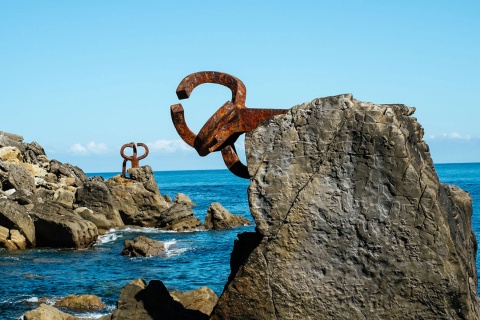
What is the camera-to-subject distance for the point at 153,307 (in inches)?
352

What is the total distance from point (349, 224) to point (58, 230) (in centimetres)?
1982

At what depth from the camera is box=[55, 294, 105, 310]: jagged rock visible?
14.9 metres

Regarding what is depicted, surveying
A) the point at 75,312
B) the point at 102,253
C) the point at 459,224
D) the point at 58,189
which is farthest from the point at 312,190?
the point at 58,189

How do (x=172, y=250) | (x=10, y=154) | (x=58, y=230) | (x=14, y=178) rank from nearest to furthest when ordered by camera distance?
1. (x=58, y=230)
2. (x=172, y=250)
3. (x=14, y=178)
4. (x=10, y=154)

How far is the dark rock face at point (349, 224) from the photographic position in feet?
22.0

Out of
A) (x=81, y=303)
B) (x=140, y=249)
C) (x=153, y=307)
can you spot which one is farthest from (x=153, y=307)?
(x=140, y=249)

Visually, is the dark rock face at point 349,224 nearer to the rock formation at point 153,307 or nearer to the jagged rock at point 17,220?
the rock formation at point 153,307

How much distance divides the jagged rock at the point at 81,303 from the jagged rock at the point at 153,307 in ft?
18.9

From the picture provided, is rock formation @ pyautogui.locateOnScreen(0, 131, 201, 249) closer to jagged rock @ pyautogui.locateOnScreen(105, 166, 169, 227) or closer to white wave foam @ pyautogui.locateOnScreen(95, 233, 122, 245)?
jagged rock @ pyautogui.locateOnScreen(105, 166, 169, 227)

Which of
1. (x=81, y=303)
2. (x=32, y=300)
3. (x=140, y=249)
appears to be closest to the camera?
(x=81, y=303)

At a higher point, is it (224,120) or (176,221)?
(224,120)

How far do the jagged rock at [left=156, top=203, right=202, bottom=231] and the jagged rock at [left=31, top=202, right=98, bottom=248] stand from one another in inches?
340

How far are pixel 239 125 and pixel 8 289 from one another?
12.3 m

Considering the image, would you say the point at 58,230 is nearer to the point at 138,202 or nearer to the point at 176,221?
the point at 176,221
